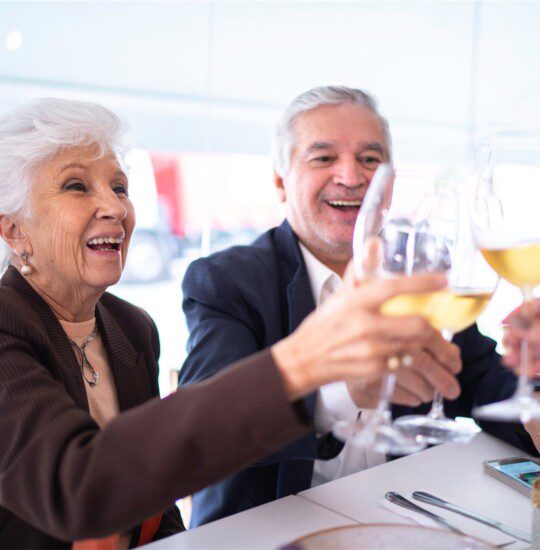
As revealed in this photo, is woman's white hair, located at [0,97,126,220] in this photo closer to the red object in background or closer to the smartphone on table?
the smartphone on table

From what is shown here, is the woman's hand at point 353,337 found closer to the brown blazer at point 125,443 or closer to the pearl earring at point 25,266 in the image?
the brown blazer at point 125,443

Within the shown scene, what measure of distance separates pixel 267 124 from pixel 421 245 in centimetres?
379

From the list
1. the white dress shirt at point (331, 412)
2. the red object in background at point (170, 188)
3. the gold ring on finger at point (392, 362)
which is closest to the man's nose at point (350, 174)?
the white dress shirt at point (331, 412)

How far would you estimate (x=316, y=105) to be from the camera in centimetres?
199

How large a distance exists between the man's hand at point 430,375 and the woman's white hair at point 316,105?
1.18 meters

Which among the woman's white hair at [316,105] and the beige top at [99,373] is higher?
the woman's white hair at [316,105]

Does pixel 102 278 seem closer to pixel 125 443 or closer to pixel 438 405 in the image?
pixel 125 443

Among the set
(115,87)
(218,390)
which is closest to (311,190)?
(218,390)

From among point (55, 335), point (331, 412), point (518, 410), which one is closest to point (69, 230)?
point (55, 335)

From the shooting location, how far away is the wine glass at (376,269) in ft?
2.37

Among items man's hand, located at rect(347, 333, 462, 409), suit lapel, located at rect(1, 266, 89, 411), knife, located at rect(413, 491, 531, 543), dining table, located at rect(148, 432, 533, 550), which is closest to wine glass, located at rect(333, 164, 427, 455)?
man's hand, located at rect(347, 333, 462, 409)

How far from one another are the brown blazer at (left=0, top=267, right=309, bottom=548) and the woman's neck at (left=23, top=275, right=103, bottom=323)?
14.4 inches

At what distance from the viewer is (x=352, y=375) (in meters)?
0.73

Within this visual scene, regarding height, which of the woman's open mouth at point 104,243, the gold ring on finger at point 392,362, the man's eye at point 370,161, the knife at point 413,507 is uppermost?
the man's eye at point 370,161
